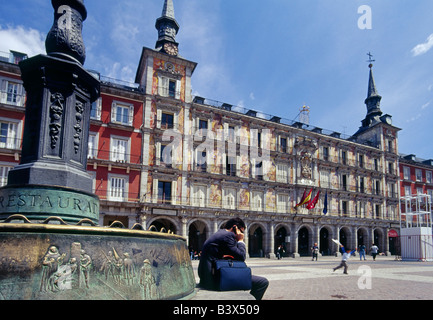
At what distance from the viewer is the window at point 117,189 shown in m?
25.5

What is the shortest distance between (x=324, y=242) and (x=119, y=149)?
26588mm

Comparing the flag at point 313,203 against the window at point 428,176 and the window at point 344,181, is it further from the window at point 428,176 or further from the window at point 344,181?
the window at point 428,176

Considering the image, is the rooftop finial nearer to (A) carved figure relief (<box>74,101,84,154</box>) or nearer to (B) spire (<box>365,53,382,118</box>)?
(A) carved figure relief (<box>74,101,84,154</box>)

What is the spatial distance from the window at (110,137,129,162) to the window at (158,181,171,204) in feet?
12.0

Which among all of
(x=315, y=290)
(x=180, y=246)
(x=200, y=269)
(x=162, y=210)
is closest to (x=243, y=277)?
(x=200, y=269)

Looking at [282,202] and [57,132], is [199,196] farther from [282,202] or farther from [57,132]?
[57,132]

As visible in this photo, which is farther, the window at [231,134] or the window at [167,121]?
the window at [231,134]

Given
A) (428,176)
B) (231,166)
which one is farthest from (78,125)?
(428,176)

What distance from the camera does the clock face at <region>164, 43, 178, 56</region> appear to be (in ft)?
101

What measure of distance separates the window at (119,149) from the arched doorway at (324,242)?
2520 cm

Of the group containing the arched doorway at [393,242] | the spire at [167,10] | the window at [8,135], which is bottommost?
the arched doorway at [393,242]

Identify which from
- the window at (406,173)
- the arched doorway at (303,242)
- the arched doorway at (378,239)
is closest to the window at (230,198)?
the arched doorway at (303,242)

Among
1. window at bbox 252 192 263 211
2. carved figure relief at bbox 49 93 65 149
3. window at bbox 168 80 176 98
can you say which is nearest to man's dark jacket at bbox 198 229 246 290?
carved figure relief at bbox 49 93 65 149

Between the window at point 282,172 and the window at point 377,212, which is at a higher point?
the window at point 282,172
